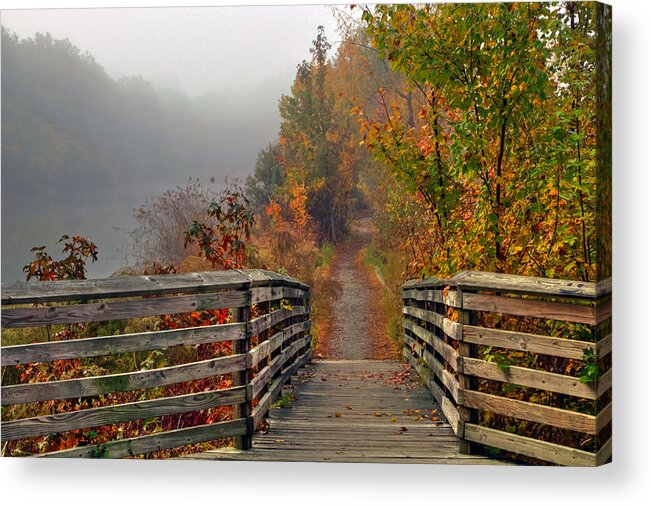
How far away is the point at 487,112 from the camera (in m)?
5.40

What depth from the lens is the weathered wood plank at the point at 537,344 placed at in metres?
4.56

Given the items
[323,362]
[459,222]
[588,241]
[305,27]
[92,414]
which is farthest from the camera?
[323,362]

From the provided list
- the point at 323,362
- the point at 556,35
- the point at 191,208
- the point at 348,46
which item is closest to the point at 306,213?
the point at 191,208

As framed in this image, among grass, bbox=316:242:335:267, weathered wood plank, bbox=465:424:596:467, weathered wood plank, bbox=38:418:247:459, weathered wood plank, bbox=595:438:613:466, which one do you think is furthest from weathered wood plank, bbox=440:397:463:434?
weathered wood plank, bbox=38:418:247:459

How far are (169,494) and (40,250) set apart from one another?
2236 millimetres

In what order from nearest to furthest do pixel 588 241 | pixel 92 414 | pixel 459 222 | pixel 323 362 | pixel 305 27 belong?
pixel 92 414 < pixel 588 241 < pixel 305 27 < pixel 459 222 < pixel 323 362

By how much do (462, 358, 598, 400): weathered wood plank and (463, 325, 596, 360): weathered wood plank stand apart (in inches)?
5.9

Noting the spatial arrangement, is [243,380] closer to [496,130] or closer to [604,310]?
[604,310]

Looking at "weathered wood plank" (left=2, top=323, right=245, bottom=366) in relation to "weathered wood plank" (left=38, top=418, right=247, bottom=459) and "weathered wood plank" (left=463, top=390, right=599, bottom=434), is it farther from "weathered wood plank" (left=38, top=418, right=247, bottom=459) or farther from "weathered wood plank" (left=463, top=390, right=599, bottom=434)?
"weathered wood plank" (left=463, top=390, right=599, bottom=434)

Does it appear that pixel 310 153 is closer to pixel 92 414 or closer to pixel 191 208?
pixel 191 208

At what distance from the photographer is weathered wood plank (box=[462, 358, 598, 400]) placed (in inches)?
176

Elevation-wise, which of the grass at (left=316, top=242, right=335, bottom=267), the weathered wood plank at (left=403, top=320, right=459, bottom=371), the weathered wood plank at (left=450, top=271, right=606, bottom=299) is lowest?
the weathered wood plank at (left=403, top=320, right=459, bottom=371)

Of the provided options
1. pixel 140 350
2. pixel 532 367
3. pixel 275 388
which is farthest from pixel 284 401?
pixel 532 367

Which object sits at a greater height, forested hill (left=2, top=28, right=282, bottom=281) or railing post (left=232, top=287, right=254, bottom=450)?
forested hill (left=2, top=28, right=282, bottom=281)
